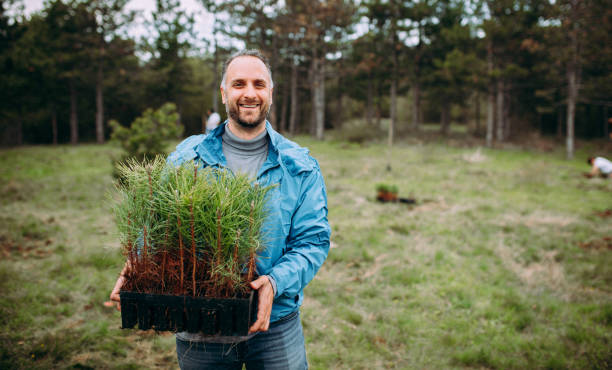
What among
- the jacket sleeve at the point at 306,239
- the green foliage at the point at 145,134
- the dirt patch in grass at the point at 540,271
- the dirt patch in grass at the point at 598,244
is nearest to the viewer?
the jacket sleeve at the point at 306,239

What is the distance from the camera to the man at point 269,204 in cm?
169

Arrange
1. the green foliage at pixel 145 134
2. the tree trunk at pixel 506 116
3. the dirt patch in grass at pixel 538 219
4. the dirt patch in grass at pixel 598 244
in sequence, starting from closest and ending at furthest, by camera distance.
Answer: the dirt patch in grass at pixel 598 244 < the dirt patch in grass at pixel 538 219 < the green foliage at pixel 145 134 < the tree trunk at pixel 506 116

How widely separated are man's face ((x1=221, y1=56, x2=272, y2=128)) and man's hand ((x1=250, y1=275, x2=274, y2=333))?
0.80 meters

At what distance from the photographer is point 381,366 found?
3463 millimetres

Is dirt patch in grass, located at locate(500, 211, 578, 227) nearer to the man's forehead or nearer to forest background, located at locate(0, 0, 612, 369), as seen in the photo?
forest background, located at locate(0, 0, 612, 369)

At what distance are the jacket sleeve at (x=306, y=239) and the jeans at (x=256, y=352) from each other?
0.70 ft

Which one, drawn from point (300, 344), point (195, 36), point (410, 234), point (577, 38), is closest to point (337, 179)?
point (410, 234)

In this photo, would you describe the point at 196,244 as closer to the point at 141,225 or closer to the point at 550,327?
the point at 141,225

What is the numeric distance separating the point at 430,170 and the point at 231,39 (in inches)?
693

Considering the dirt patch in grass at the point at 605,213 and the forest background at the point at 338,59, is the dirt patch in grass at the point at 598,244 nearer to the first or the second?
the dirt patch in grass at the point at 605,213

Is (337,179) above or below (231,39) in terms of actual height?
below

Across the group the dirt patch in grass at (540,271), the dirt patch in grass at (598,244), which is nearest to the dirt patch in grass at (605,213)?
the dirt patch in grass at (598,244)

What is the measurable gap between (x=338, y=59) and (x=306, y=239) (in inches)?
1023

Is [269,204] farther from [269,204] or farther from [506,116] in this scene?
[506,116]
